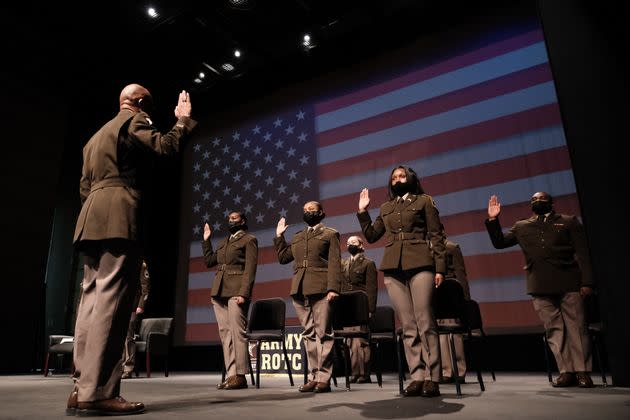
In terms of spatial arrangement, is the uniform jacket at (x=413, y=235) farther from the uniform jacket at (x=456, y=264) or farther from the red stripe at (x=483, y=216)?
the red stripe at (x=483, y=216)

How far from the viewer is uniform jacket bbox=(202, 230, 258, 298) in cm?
381

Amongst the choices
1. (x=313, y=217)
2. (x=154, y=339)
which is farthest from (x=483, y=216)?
(x=154, y=339)

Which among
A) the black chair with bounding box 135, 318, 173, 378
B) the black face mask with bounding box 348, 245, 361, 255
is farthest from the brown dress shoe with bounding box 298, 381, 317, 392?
the black chair with bounding box 135, 318, 173, 378

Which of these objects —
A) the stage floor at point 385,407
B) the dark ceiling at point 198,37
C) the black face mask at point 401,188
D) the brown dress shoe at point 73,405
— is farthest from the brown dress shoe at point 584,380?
the dark ceiling at point 198,37

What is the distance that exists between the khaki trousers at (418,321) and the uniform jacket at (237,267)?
136 centimetres

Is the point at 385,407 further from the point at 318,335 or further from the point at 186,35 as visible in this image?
the point at 186,35

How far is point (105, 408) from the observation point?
78.4 inches

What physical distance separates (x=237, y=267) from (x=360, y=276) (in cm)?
160

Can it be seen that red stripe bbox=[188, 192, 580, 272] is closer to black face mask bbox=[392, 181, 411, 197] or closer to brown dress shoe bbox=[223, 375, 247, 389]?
black face mask bbox=[392, 181, 411, 197]

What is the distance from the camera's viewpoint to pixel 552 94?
5.25 meters

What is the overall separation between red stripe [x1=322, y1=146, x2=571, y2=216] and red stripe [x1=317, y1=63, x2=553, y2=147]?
87 centimetres

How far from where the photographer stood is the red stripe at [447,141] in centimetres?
530

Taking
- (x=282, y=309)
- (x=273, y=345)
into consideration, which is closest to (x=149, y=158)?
(x=282, y=309)

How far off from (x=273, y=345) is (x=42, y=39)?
5.30 m
